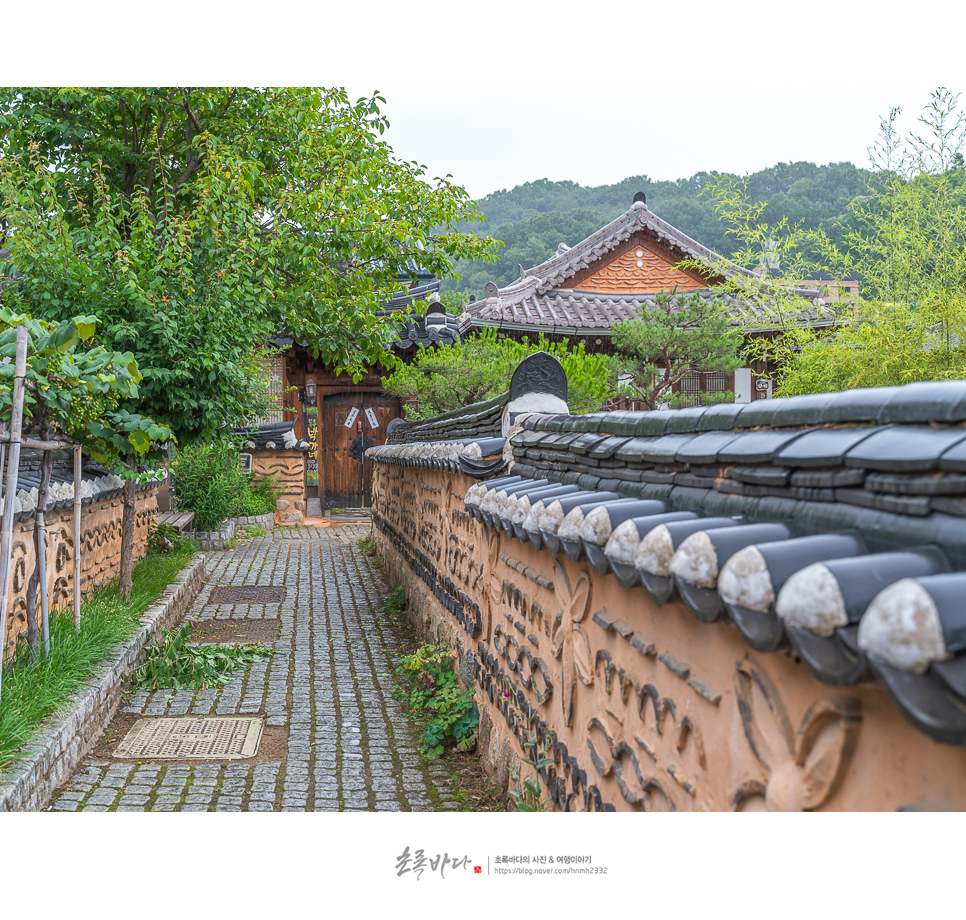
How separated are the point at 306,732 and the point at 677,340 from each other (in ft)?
27.5

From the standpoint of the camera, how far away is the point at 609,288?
16984 millimetres

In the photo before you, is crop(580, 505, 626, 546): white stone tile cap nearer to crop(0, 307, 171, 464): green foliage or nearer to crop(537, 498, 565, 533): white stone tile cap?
crop(537, 498, 565, 533): white stone tile cap

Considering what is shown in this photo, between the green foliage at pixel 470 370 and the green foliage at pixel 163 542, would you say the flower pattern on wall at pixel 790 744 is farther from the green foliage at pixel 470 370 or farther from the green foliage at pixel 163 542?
the green foliage at pixel 163 542

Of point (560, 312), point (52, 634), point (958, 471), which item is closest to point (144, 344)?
point (52, 634)

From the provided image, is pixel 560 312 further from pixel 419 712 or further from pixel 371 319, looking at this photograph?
pixel 419 712

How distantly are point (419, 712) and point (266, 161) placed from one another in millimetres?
6099

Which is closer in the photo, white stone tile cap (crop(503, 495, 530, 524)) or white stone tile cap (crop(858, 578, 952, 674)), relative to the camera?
white stone tile cap (crop(858, 578, 952, 674))

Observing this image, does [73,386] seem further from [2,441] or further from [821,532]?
[821,532]

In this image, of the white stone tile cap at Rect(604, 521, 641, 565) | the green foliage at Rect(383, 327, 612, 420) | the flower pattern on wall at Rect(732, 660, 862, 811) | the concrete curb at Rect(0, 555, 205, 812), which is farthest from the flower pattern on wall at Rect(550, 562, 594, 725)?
the green foliage at Rect(383, 327, 612, 420)

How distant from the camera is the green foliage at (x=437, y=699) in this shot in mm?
4902

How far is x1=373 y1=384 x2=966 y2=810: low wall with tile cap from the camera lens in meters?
1.19

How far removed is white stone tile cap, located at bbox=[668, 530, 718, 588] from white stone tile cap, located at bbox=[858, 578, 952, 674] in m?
0.48

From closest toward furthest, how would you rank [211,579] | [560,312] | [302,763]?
[302,763] → [211,579] → [560,312]
